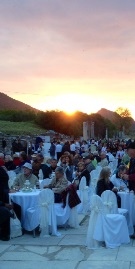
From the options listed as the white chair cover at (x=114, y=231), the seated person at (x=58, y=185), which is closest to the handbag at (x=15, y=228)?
the seated person at (x=58, y=185)

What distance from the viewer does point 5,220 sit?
8.70 m

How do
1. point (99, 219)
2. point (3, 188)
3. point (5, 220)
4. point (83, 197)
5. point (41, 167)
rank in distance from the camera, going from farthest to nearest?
point (41, 167) → point (83, 197) → point (5, 220) → point (3, 188) → point (99, 219)

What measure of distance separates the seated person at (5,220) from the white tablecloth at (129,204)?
94.5 inches

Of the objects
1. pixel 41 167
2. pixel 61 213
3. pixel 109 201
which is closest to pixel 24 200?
pixel 61 213

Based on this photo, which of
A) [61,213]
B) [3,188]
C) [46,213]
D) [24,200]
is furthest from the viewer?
[61,213]

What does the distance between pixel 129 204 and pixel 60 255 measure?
230 cm

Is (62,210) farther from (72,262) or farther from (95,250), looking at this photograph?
(72,262)

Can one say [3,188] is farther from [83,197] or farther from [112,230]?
[83,197]

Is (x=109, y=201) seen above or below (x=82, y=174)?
below

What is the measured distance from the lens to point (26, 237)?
9.16 m

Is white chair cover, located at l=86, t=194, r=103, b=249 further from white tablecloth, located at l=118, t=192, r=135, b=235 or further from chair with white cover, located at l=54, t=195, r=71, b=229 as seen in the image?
chair with white cover, located at l=54, t=195, r=71, b=229

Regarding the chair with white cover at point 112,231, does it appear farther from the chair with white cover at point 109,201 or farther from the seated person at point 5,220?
the seated person at point 5,220

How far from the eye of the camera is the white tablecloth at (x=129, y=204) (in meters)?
9.09

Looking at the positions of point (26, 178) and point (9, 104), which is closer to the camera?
point (26, 178)
